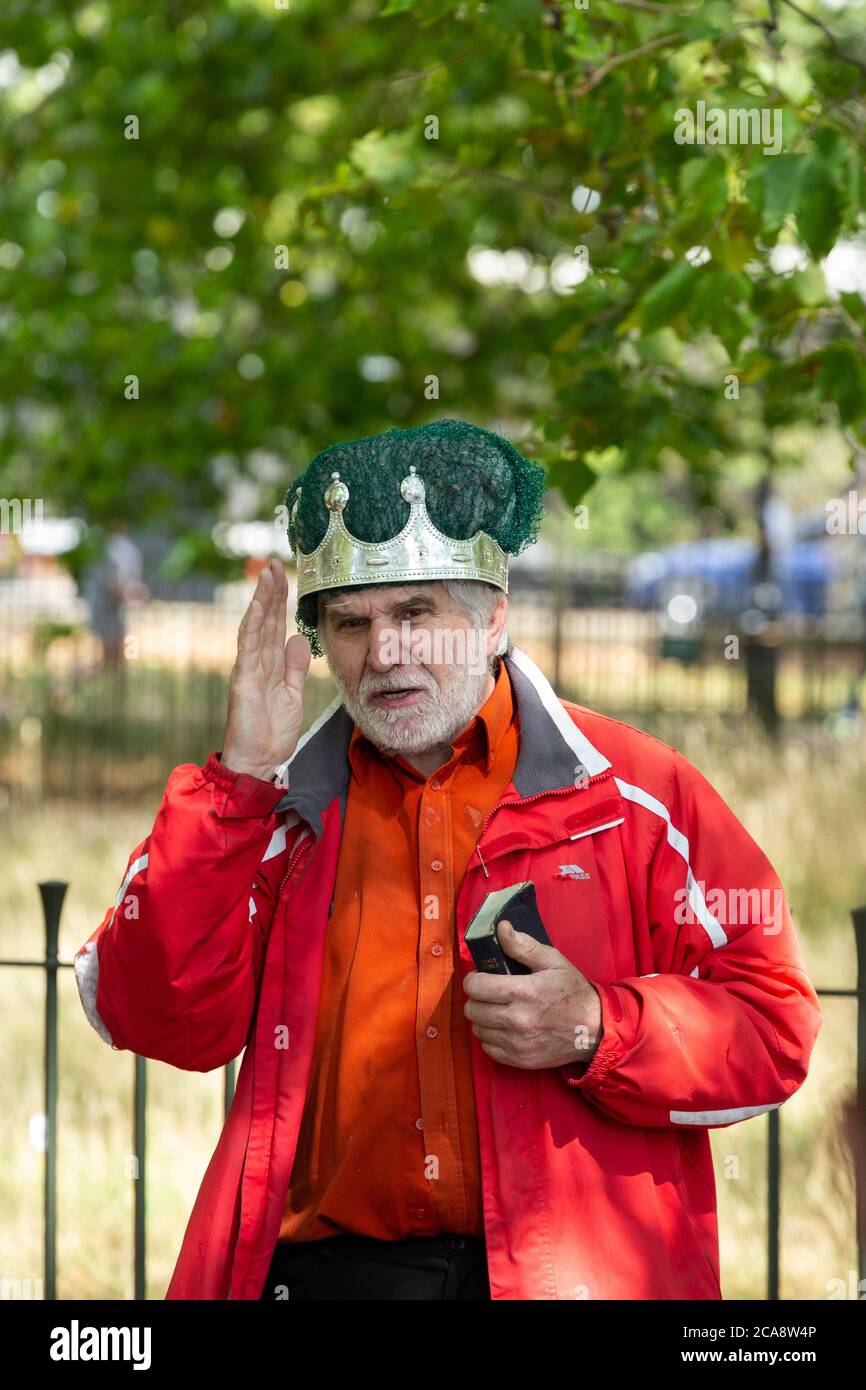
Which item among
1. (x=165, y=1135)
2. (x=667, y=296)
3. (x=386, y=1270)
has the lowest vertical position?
(x=386, y=1270)

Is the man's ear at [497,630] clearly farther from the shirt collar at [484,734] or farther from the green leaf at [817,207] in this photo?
the green leaf at [817,207]

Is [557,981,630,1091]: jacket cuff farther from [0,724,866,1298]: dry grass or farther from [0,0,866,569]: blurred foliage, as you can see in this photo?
[0,0,866,569]: blurred foliage

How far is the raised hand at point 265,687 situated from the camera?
2.40m

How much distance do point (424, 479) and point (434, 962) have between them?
852 mm

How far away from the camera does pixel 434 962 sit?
2455 millimetres

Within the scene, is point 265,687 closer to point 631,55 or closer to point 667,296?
point 667,296

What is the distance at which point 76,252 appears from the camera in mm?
9516

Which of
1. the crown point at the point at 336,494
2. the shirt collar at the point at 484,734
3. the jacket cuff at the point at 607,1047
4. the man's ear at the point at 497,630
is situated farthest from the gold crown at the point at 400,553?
the jacket cuff at the point at 607,1047

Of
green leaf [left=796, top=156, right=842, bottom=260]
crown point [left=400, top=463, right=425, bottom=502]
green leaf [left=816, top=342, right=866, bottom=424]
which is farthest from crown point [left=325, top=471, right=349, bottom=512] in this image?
green leaf [left=816, top=342, right=866, bottom=424]

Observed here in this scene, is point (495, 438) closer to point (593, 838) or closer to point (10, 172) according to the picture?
point (593, 838)

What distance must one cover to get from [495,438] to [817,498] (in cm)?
2538

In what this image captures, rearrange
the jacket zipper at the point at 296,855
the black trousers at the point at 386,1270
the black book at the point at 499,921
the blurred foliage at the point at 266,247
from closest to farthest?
the black book at the point at 499,921, the black trousers at the point at 386,1270, the jacket zipper at the point at 296,855, the blurred foliage at the point at 266,247

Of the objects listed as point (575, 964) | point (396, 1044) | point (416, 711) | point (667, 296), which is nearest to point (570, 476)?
point (667, 296)
